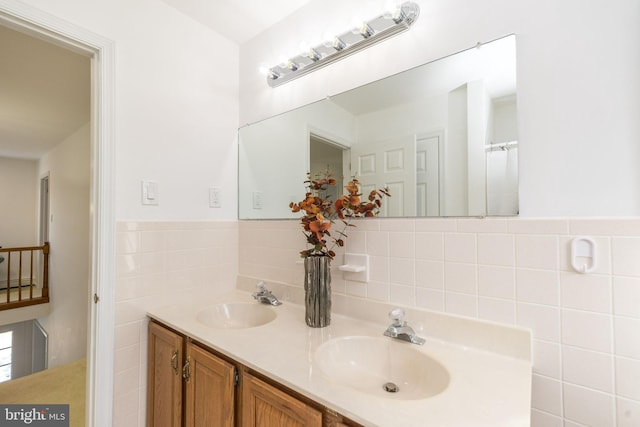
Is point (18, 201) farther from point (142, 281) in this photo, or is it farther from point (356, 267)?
point (356, 267)

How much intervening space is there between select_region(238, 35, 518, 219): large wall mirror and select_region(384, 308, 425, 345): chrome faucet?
373 mm

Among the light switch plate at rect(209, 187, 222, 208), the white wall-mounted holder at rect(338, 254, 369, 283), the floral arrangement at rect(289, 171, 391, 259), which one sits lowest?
the white wall-mounted holder at rect(338, 254, 369, 283)

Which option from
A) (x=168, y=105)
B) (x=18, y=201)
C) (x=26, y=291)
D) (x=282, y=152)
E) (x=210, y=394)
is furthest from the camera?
(x=18, y=201)

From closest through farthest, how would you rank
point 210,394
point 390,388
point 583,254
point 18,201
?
point 583,254 < point 390,388 < point 210,394 < point 18,201

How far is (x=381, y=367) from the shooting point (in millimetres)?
979

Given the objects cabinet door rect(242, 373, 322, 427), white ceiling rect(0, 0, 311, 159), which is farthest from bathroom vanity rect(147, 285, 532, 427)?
white ceiling rect(0, 0, 311, 159)

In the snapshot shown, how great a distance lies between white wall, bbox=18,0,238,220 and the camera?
4.19 feet

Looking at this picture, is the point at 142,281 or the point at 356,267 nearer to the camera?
the point at 356,267

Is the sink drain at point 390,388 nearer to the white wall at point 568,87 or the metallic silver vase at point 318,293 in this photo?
the metallic silver vase at point 318,293

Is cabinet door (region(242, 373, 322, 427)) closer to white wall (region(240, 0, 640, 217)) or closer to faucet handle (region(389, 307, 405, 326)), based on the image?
faucet handle (region(389, 307, 405, 326))

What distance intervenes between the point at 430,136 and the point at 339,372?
0.90 meters

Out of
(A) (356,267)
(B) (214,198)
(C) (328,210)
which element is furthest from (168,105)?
(A) (356,267)

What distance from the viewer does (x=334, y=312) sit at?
4.22 feet

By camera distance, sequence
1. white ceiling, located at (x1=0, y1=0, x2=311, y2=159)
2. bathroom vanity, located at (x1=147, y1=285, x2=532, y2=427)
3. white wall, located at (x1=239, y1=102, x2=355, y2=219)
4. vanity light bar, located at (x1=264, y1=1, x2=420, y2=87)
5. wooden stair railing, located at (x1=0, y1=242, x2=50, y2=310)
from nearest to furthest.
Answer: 1. bathroom vanity, located at (x1=147, y1=285, x2=532, y2=427)
2. vanity light bar, located at (x1=264, y1=1, x2=420, y2=87)
3. white wall, located at (x1=239, y1=102, x2=355, y2=219)
4. white ceiling, located at (x1=0, y1=0, x2=311, y2=159)
5. wooden stair railing, located at (x1=0, y1=242, x2=50, y2=310)
